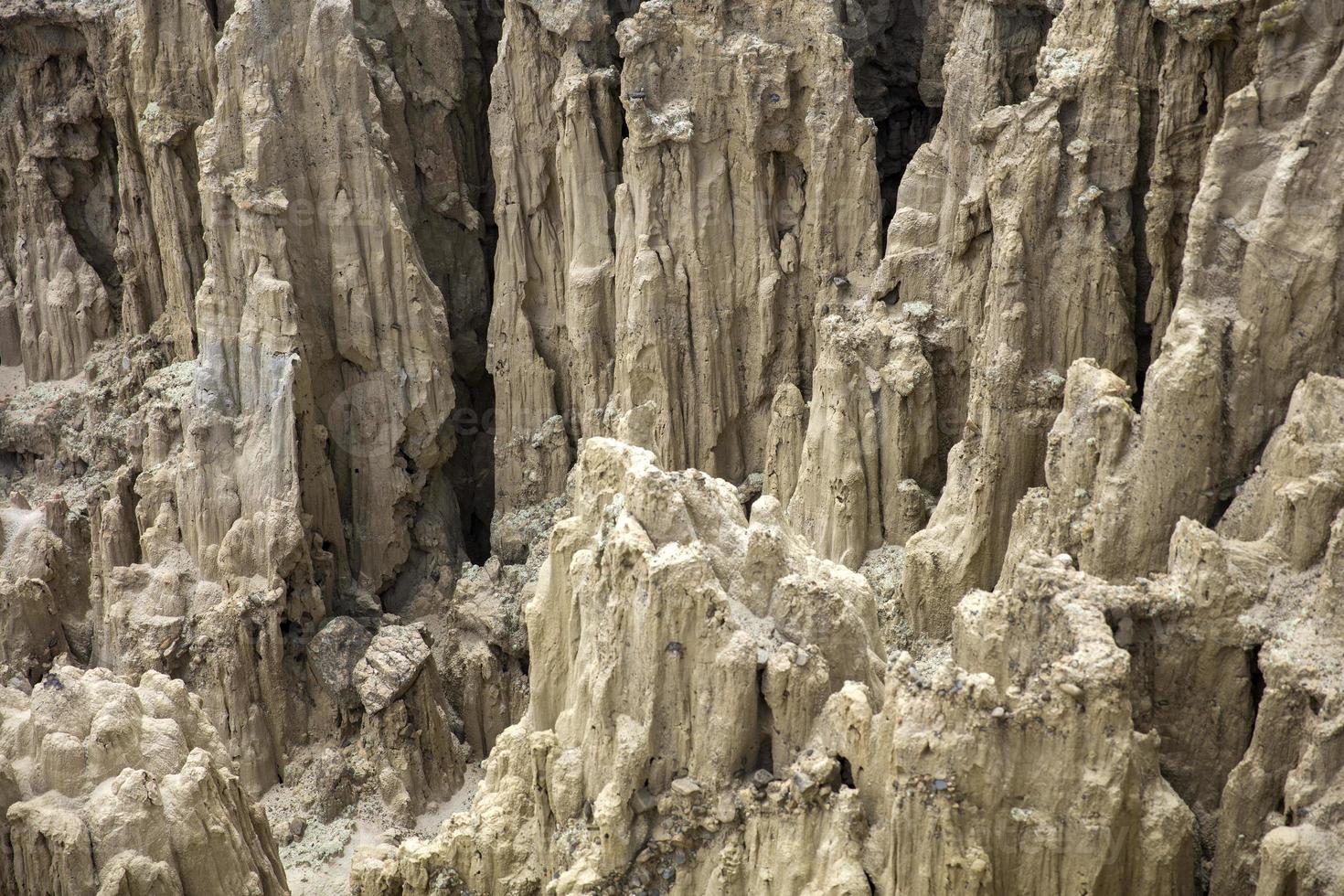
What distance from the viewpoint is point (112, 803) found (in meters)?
19.1

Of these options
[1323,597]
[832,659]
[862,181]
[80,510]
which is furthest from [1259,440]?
[80,510]

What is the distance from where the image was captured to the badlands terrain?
54.6ft

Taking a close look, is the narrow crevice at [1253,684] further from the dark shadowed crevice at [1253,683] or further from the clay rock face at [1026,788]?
the clay rock face at [1026,788]

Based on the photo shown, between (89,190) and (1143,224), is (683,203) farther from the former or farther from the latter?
(89,190)

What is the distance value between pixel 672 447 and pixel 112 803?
14.6 meters

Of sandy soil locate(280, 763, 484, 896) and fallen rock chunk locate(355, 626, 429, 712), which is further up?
fallen rock chunk locate(355, 626, 429, 712)

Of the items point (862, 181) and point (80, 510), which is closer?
point (862, 181)

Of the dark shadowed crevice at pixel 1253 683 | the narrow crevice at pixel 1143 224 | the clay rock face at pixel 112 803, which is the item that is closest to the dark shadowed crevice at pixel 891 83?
the narrow crevice at pixel 1143 224

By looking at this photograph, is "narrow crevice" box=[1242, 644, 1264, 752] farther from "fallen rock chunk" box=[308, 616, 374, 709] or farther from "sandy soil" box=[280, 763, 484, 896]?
"fallen rock chunk" box=[308, 616, 374, 709]

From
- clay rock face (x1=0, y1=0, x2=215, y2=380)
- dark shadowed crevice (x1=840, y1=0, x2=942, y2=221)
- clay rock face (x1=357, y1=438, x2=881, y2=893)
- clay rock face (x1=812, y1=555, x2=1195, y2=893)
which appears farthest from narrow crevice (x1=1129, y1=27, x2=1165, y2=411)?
clay rock face (x1=0, y1=0, x2=215, y2=380)

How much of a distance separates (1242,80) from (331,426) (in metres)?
21.6

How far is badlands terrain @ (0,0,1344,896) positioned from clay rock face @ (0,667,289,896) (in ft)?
0.28

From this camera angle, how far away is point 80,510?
116 ft

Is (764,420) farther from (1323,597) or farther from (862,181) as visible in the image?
(1323,597)
